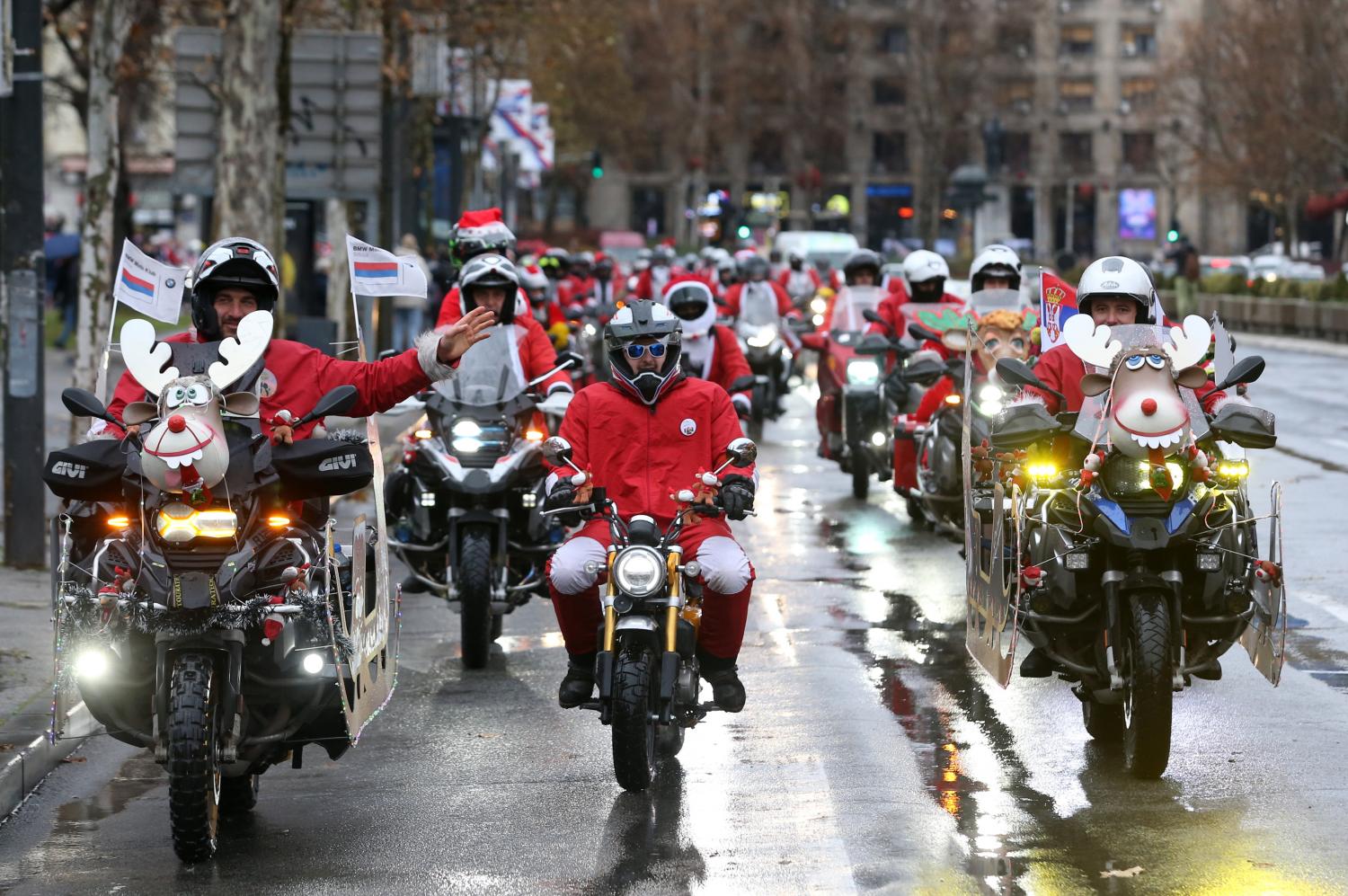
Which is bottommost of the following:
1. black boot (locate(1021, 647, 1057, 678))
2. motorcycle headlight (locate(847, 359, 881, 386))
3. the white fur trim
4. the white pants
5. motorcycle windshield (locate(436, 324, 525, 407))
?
black boot (locate(1021, 647, 1057, 678))

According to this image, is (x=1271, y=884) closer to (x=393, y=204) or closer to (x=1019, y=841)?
(x=1019, y=841)

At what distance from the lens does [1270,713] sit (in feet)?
31.4

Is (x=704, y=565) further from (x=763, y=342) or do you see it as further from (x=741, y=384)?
(x=763, y=342)

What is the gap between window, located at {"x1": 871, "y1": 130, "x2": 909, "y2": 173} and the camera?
387 feet

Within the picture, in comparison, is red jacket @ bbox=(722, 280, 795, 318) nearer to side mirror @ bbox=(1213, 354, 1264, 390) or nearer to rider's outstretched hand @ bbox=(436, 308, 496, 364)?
side mirror @ bbox=(1213, 354, 1264, 390)

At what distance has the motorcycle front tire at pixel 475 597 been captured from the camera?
35.7 ft

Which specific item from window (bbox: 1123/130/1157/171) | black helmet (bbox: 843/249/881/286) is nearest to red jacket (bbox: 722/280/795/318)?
black helmet (bbox: 843/249/881/286)

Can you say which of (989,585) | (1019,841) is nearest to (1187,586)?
(989,585)

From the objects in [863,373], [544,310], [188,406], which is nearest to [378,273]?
[188,406]

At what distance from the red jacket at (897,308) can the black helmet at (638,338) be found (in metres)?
7.84

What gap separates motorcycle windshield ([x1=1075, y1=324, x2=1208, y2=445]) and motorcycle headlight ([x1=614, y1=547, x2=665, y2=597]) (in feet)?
5.07

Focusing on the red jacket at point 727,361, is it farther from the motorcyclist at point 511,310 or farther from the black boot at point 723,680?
the black boot at point 723,680

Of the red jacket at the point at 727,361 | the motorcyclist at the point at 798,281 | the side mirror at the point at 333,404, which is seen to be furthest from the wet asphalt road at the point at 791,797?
the motorcyclist at the point at 798,281

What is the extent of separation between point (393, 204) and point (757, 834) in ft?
91.4
